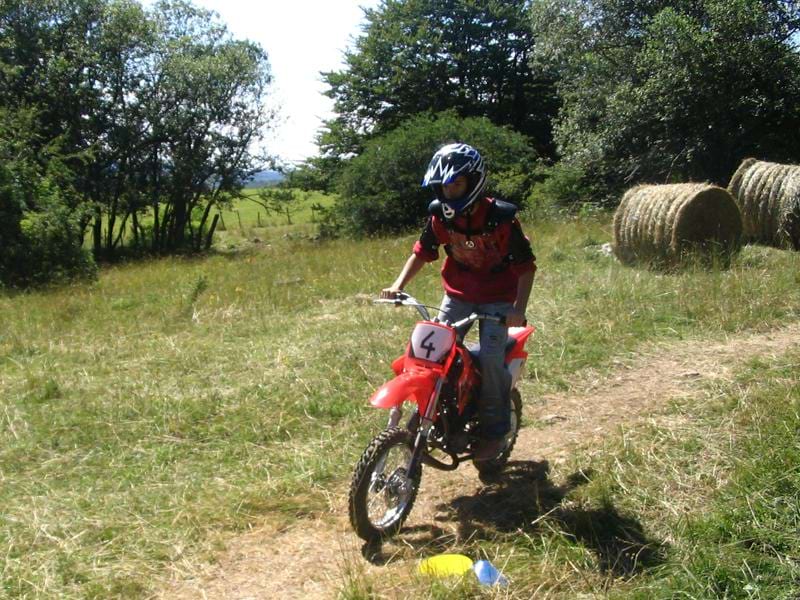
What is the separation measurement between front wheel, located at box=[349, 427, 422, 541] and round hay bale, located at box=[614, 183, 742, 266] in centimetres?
691

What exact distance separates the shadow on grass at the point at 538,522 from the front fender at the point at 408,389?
68 cm

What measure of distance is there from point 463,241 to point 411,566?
5.60 ft

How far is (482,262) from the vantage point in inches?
171

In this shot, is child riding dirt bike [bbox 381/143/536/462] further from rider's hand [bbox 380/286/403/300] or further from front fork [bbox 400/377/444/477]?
front fork [bbox 400/377/444/477]

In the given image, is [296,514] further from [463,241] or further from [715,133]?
[715,133]

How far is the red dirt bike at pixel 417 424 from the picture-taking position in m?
3.74

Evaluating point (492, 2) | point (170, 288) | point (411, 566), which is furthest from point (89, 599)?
point (492, 2)

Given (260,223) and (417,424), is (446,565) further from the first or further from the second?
→ (260,223)

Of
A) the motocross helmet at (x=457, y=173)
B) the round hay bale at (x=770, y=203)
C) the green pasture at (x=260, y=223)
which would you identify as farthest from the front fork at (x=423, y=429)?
the green pasture at (x=260, y=223)

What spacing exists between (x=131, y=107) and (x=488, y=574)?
23.7 m

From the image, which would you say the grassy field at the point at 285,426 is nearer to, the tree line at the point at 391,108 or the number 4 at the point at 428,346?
the number 4 at the point at 428,346

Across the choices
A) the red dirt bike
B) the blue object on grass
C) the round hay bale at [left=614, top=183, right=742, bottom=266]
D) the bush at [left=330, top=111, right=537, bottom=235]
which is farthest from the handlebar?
the bush at [left=330, top=111, right=537, bottom=235]

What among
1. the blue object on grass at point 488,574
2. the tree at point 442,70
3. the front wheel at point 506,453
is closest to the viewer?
the blue object on grass at point 488,574

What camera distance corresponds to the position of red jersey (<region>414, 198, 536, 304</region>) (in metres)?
4.19
